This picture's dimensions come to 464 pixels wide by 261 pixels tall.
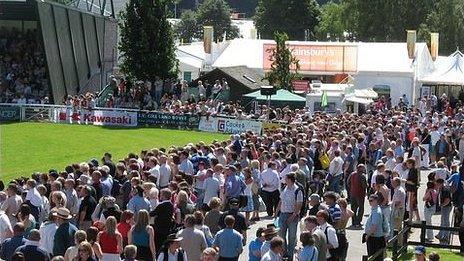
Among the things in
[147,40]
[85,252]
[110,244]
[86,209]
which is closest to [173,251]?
[110,244]

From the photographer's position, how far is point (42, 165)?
32.3 metres

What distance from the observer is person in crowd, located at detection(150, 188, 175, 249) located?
16.9m

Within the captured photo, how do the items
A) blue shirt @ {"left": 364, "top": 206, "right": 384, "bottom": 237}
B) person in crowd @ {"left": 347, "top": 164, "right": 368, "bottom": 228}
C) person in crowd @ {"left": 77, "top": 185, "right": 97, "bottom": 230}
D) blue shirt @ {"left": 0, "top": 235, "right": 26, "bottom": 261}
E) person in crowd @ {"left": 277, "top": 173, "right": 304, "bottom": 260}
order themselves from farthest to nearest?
1. person in crowd @ {"left": 347, "top": 164, "right": 368, "bottom": 228}
2. person in crowd @ {"left": 277, "top": 173, "right": 304, "bottom": 260}
3. person in crowd @ {"left": 77, "top": 185, "right": 97, "bottom": 230}
4. blue shirt @ {"left": 364, "top": 206, "right": 384, "bottom": 237}
5. blue shirt @ {"left": 0, "top": 235, "right": 26, "bottom": 261}

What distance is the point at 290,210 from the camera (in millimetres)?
18562

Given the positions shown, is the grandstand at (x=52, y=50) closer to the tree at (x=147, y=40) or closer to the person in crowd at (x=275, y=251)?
the tree at (x=147, y=40)

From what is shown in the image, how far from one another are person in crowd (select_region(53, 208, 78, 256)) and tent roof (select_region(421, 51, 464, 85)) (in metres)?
42.7

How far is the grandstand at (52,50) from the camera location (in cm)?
5006

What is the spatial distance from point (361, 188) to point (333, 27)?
340 feet

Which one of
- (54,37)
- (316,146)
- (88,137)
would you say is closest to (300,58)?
(54,37)

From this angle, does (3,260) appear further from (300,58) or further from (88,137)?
(300,58)

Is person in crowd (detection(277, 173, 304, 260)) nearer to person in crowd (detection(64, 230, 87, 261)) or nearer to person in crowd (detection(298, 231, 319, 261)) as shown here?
person in crowd (detection(298, 231, 319, 261))

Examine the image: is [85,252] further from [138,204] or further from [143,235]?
[138,204]

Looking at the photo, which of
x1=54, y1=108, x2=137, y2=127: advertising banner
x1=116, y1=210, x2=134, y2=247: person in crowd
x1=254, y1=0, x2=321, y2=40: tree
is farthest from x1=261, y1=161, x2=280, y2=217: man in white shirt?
x1=254, y1=0, x2=321, y2=40: tree

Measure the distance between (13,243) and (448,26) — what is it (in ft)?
297
